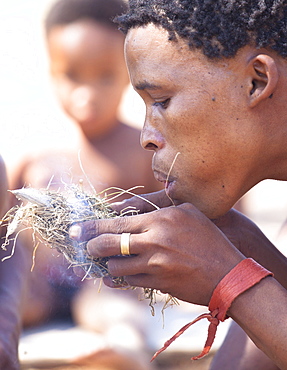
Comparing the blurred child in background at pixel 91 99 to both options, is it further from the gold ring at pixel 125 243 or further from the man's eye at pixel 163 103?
the gold ring at pixel 125 243

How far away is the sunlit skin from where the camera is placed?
5.76 feet

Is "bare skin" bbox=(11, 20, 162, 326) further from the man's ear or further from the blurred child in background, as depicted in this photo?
the man's ear

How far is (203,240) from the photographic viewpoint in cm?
169


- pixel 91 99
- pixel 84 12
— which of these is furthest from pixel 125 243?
pixel 84 12

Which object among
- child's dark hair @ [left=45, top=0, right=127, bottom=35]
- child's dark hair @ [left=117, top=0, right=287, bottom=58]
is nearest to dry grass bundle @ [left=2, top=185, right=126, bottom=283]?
child's dark hair @ [left=117, top=0, right=287, bottom=58]

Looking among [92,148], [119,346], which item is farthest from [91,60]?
[119,346]

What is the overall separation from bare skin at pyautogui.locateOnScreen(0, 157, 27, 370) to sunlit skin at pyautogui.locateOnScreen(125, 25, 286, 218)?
0.78m

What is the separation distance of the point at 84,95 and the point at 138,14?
6.02 ft

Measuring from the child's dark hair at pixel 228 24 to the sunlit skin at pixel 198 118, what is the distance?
1.2 inches

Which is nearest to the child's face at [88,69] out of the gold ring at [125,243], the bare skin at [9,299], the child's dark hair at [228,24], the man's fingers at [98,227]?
the bare skin at [9,299]

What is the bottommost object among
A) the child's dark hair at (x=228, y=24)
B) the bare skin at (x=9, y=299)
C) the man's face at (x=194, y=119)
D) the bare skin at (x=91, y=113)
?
the bare skin at (x=9, y=299)

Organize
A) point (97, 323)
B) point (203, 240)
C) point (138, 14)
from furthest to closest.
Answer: point (97, 323) → point (138, 14) → point (203, 240)

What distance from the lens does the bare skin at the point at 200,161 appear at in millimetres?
1671

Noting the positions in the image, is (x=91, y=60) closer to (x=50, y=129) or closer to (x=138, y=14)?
(x=50, y=129)
